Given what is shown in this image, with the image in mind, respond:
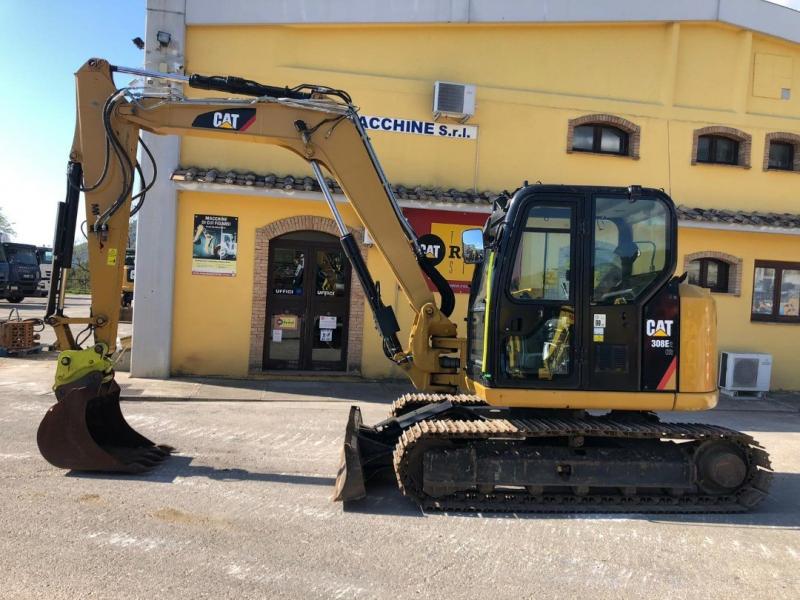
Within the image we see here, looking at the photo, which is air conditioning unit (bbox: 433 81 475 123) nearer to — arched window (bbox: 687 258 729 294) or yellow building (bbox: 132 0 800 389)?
yellow building (bbox: 132 0 800 389)

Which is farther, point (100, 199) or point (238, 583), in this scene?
point (100, 199)

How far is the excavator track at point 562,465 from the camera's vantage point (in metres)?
4.52

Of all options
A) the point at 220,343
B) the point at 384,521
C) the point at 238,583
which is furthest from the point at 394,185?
the point at 238,583

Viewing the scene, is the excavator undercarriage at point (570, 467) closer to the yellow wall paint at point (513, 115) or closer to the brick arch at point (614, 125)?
the yellow wall paint at point (513, 115)

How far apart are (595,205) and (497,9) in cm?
752

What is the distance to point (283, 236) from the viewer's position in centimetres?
1052

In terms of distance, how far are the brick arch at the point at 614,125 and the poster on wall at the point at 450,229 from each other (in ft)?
8.01

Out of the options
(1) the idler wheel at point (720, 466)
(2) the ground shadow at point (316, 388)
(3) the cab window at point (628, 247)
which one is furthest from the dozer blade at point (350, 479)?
(2) the ground shadow at point (316, 388)

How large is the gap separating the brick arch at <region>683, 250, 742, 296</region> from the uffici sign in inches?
195

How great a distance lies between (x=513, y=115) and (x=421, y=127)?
1.82 meters

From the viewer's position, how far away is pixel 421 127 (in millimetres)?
10719

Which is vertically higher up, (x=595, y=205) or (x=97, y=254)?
(x=595, y=205)

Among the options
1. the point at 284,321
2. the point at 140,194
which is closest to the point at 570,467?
the point at 140,194

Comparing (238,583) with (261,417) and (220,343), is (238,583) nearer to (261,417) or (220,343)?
(261,417)
